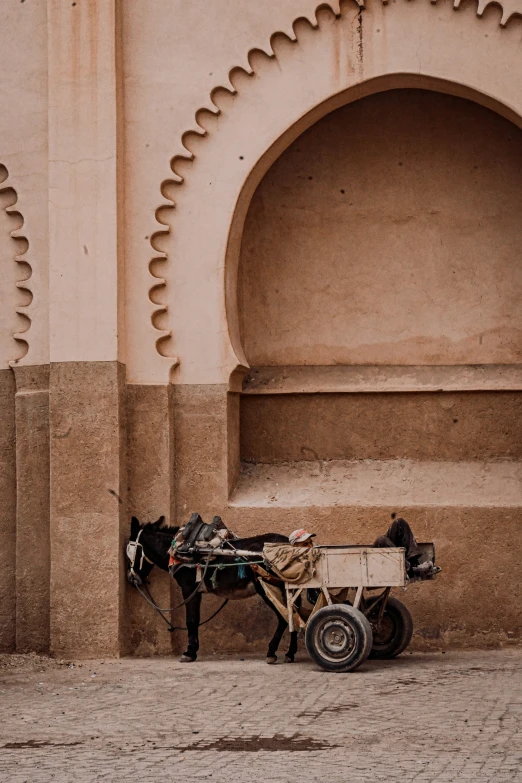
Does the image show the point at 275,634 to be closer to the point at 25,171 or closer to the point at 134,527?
the point at 134,527

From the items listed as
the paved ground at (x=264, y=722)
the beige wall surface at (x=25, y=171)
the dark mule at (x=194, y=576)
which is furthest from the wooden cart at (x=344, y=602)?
the beige wall surface at (x=25, y=171)

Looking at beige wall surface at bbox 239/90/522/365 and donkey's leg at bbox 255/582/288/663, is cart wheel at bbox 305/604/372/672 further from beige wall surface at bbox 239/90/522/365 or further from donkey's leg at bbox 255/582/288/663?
beige wall surface at bbox 239/90/522/365

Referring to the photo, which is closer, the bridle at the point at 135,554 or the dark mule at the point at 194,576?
the dark mule at the point at 194,576

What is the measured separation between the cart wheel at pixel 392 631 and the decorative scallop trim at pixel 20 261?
3.92m

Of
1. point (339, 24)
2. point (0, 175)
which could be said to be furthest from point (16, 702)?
point (339, 24)

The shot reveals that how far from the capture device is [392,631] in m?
9.88

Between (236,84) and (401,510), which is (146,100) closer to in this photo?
(236,84)

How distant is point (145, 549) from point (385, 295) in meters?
3.51

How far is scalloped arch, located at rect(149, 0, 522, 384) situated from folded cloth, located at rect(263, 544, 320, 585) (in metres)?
1.96

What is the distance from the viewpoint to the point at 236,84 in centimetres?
1070

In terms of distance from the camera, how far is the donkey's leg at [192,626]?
1017cm

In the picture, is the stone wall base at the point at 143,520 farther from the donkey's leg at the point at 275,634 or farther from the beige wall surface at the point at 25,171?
the donkey's leg at the point at 275,634

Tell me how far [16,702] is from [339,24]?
622 centimetres

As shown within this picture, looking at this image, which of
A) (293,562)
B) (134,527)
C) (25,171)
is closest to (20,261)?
(25,171)
